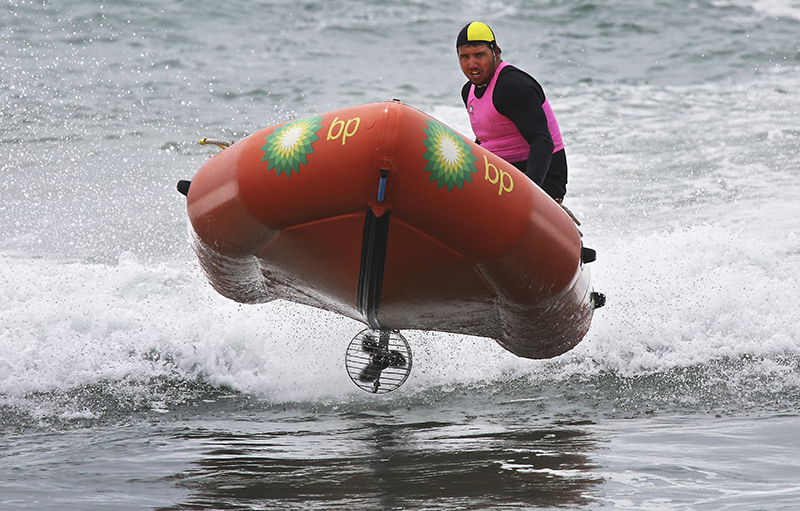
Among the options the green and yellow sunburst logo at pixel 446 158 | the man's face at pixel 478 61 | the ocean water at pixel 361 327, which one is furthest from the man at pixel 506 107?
the ocean water at pixel 361 327

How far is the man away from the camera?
11.9ft

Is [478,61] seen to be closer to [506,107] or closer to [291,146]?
[506,107]

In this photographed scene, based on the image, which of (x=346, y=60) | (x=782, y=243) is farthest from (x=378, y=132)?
(x=346, y=60)

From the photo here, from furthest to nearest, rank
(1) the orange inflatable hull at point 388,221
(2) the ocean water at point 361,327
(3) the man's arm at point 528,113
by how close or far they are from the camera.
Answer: (3) the man's arm at point 528,113, (1) the orange inflatable hull at point 388,221, (2) the ocean water at point 361,327

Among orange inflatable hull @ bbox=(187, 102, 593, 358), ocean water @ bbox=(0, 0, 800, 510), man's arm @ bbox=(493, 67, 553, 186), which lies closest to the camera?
ocean water @ bbox=(0, 0, 800, 510)

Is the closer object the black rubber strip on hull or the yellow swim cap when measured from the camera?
the black rubber strip on hull

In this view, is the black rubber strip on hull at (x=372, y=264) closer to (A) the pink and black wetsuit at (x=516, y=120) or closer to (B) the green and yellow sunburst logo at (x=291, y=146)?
(B) the green and yellow sunburst logo at (x=291, y=146)

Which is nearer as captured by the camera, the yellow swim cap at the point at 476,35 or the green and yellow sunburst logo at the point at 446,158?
the green and yellow sunburst logo at the point at 446,158

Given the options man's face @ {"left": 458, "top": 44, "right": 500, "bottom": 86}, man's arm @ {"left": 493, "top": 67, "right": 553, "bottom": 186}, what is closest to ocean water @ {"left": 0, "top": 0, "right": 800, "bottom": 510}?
man's arm @ {"left": 493, "top": 67, "right": 553, "bottom": 186}

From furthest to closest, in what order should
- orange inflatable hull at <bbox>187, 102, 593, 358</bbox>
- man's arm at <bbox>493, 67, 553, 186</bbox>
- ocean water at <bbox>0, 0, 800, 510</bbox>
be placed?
man's arm at <bbox>493, 67, 553, 186</bbox>, orange inflatable hull at <bbox>187, 102, 593, 358</bbox>, ocean water at <bbox>0, 0, 800, 510</bbox>

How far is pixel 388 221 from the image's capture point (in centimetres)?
284

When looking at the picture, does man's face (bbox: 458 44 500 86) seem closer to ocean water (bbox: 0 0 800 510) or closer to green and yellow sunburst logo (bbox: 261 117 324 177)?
green and yellow sunburst logo (bbox: 261 117 324 177)

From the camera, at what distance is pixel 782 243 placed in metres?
5.99

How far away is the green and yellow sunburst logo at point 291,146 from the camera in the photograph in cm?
285
